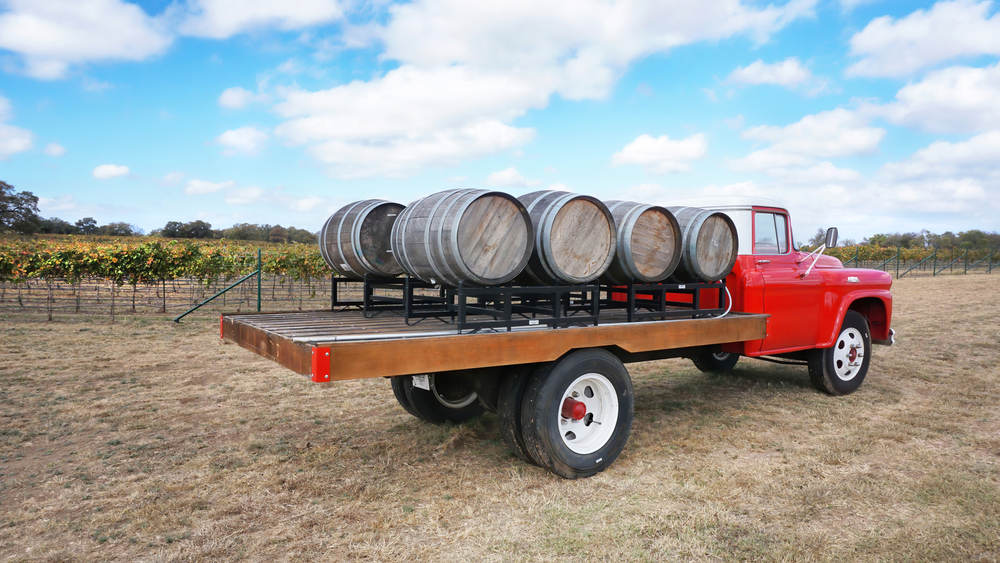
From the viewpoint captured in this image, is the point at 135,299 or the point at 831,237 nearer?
the point at 831,237

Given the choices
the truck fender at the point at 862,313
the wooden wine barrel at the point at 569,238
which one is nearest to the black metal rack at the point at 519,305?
the wooden wine barrel at the point at 569,238

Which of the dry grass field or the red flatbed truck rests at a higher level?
the red flatbed truck

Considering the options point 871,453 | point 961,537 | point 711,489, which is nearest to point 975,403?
point 871,453

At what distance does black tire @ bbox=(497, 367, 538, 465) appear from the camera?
12.9 feet

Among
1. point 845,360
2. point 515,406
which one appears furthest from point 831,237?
point 515,406

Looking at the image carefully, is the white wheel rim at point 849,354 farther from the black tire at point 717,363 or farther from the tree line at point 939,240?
the tree line at point 939,240

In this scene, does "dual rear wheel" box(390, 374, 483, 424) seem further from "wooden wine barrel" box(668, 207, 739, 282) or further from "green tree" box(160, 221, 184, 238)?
"green tree" box(160, 221, 184, 238)

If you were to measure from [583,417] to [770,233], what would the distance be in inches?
123

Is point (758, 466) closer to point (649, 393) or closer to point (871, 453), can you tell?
point (871, 453)

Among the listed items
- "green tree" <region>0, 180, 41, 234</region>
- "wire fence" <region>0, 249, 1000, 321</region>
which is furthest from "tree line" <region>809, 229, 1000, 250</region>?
"green tree" <region>0, 180, 41, 234</region>

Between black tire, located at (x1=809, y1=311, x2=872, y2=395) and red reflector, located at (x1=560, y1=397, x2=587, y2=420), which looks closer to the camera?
red reflector, located at (x1=560, y1=397, x2=587, y2=420)

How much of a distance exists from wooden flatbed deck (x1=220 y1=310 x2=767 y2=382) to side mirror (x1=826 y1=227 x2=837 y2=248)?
144 cm

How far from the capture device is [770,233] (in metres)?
5.80

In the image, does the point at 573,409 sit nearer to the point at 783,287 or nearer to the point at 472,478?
the point at 472,478
